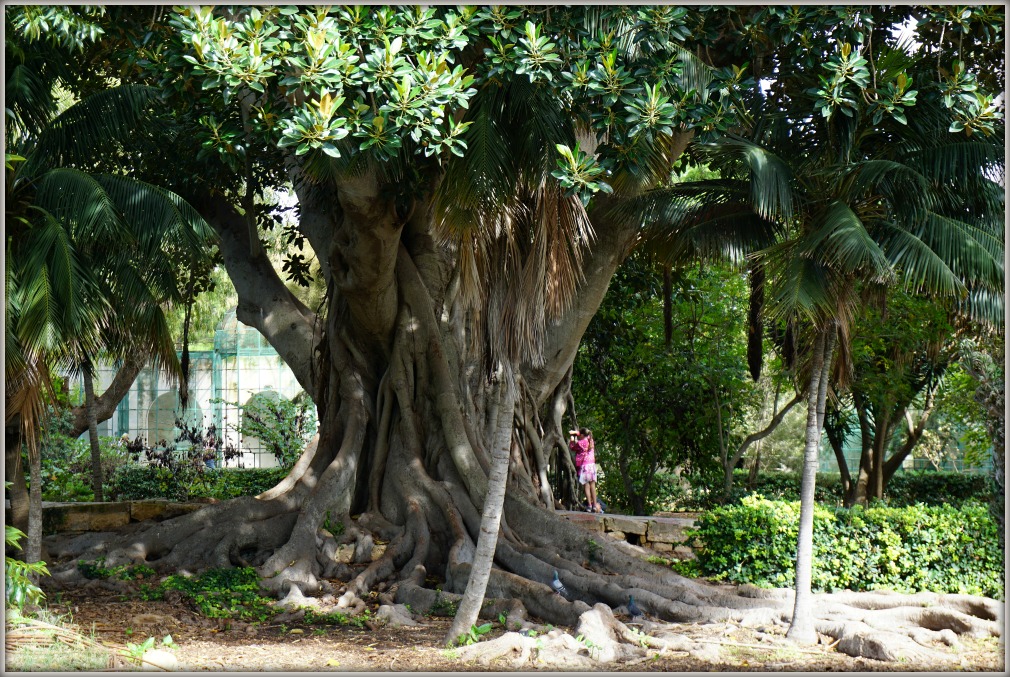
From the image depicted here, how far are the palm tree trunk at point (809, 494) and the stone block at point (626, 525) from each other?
3.93 meters

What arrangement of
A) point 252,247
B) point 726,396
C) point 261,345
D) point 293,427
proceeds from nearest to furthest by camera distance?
point 252,247
point 726,396
point 293,427
point 261,345

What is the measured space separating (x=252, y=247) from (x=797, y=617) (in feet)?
24.0

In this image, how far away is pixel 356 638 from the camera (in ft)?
21.8

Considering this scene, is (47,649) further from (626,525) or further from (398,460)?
(626,525)

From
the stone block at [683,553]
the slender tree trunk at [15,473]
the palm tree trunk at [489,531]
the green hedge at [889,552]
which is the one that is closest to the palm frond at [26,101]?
the slender tree trunk at [15,473]

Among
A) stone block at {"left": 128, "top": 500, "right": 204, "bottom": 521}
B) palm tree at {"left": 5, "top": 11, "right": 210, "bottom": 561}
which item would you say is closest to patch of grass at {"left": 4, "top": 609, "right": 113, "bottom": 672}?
palm tree at {"left": 5, "top": 11, "right": 210, "bottom": 561}

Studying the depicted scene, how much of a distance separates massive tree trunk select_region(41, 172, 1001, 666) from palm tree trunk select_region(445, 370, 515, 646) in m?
0.76

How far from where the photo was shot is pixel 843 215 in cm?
590

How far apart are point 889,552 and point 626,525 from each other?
3259 mm

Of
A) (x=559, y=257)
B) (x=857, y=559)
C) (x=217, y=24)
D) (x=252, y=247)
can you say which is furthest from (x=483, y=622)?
(x=252, y=247)

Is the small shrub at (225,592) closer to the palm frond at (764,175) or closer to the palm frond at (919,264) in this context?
the palm frond at (764,175)

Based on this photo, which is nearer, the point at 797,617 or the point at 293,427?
the point at 797,617

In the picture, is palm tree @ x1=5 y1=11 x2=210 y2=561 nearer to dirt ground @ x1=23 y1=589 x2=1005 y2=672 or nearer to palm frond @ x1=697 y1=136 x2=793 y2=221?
dirt ground @ x1=23 y1=589 x2=1005 y2=672

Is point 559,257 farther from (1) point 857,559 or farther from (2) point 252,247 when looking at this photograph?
(2) point 252,247
